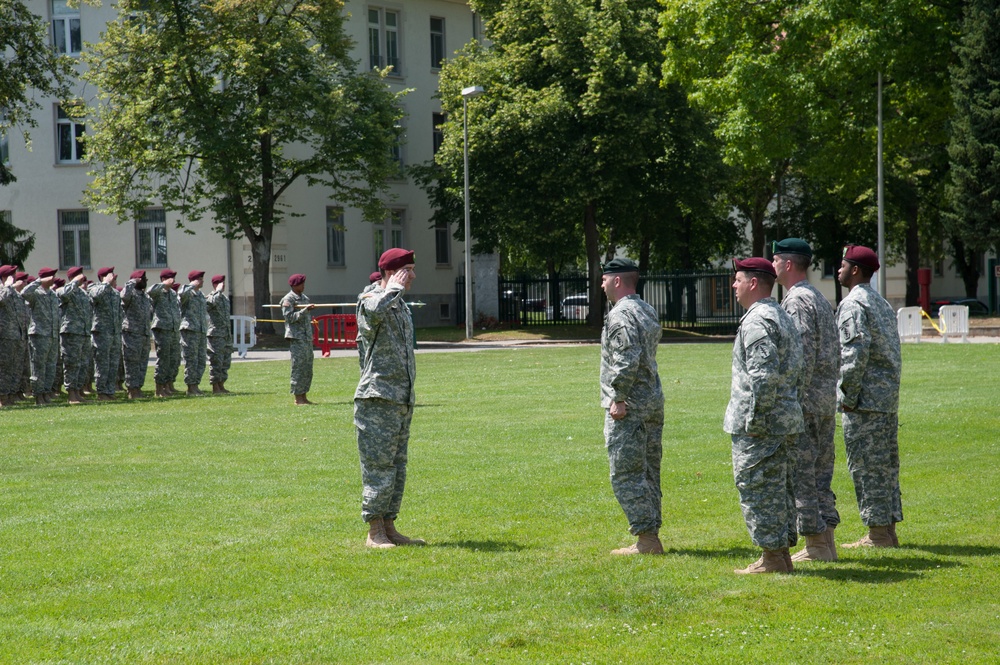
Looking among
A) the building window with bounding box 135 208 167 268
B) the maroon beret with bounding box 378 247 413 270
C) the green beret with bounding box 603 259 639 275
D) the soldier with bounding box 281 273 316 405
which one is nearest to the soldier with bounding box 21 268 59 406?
the soldier with bounding box 281 273 316 405

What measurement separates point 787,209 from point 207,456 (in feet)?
A: 169

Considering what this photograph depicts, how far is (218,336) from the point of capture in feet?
79.0

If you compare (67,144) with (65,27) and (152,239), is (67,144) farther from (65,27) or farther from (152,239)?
(152,239)

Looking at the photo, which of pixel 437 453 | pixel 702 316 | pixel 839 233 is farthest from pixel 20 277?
pixel 839 233

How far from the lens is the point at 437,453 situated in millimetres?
14031

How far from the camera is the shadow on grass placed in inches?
346

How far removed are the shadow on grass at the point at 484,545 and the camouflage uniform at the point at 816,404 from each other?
2042mm

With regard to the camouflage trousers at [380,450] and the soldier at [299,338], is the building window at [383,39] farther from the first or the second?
the camouflage trousers at [380,450]

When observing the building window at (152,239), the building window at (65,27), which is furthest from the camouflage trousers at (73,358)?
the building window at (65,27)

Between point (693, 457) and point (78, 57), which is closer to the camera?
point (693, 457)

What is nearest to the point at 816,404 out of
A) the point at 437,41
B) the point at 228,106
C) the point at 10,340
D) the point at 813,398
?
the point at 813,398

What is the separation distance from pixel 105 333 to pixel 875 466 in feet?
55.6

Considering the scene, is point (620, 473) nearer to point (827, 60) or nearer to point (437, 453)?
point (437, 453)

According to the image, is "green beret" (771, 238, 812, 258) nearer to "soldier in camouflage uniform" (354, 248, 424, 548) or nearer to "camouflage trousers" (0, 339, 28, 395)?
"soldier in camouflage uniform" (354, 248, 424, 548)
